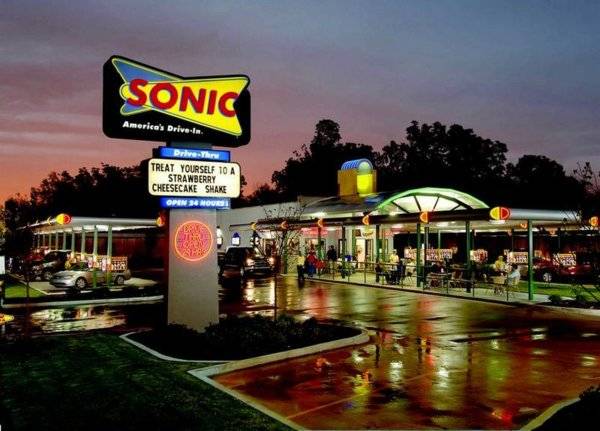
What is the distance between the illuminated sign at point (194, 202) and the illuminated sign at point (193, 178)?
0.38 ft

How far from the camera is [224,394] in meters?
9.35

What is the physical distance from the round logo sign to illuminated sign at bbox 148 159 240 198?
83 cm

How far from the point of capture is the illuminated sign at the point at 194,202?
15305 millimetres

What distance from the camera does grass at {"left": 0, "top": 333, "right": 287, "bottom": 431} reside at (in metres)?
7.92

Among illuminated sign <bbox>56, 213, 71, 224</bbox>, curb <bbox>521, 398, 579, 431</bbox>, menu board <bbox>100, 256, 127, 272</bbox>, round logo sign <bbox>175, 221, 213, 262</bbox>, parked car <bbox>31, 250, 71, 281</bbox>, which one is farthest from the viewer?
parked car <bbox>31, 250, 71, 281</bbox>

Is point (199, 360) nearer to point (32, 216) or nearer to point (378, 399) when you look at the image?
point (378, 399)

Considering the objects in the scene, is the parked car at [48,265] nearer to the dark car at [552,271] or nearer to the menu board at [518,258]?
the menu board at [518,258]

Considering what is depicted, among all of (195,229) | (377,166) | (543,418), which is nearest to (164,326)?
(195,229)

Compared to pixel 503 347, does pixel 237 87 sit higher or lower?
higher

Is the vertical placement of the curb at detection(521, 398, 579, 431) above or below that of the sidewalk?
below

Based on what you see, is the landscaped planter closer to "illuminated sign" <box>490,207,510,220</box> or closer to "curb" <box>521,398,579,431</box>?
"curb" <box>521,398,579,431</box>

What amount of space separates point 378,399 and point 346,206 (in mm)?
28729

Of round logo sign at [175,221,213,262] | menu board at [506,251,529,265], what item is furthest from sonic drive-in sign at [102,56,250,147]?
menu board at [506,251,529,265]

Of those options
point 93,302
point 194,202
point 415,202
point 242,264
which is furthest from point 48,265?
point 194,202
